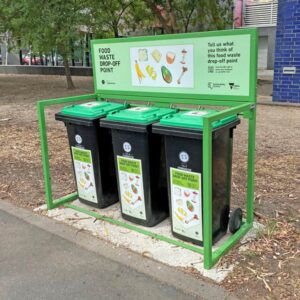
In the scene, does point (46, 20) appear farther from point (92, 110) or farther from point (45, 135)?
point (92, 110)

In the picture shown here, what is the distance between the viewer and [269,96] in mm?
11086

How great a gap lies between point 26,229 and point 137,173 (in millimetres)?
1197

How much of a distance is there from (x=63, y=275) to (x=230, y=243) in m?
1.28

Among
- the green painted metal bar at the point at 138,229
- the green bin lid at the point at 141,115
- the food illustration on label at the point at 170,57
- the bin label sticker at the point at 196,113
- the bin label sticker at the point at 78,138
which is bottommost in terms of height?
the green painted metal bar at the point at 138,229

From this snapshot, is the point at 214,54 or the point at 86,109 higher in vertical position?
the point at 214,54

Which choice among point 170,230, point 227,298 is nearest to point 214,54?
point 170,230

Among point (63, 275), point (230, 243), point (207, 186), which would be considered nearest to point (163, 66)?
point (207, 186)

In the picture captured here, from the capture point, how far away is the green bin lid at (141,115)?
311 cm

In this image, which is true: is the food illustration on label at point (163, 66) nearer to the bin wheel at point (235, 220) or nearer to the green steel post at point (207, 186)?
the green steel post at point (207, 186)

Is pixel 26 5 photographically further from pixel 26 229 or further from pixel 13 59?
pixel 13 59

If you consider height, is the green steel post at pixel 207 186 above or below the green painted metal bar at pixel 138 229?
above

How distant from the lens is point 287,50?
911 cm

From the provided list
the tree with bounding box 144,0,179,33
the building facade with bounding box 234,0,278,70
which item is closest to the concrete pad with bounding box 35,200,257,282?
the tree with bounding box 144,0,179,33

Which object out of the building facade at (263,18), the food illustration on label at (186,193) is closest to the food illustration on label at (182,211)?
the food illustration on label at (186,193)
